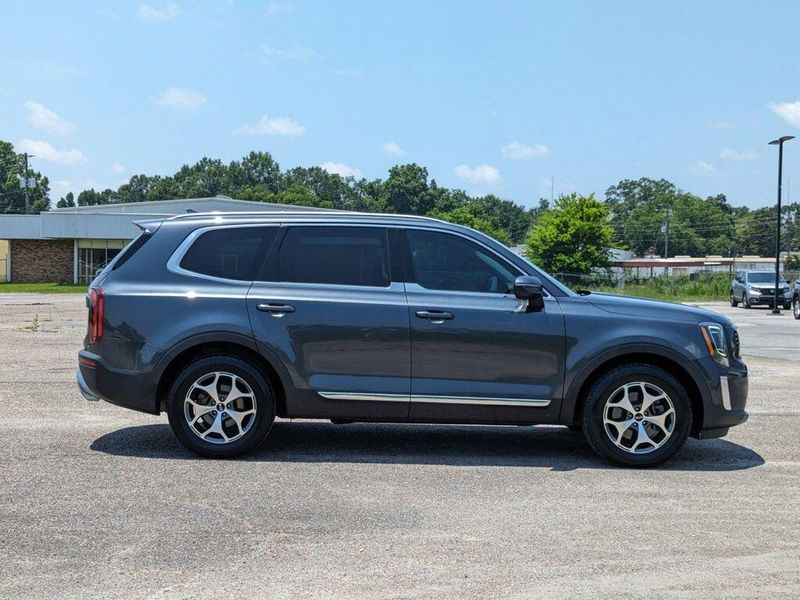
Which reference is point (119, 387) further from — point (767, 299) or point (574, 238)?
point (574, 238)

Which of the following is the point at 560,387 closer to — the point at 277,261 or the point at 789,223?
the point at 277,261

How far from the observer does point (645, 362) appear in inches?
269

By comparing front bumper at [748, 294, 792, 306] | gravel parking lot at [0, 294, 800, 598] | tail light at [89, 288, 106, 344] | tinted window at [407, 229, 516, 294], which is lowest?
gravel parking lot at [0, 294, 800, 598]

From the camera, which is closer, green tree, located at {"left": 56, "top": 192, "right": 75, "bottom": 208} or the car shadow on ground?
the car shadow on ground

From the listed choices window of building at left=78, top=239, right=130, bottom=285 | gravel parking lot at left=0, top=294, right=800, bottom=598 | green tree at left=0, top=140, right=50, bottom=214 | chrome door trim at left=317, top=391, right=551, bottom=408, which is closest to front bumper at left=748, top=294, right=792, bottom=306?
gravel parking lot at left=0, top=294, right=800, bottom=598

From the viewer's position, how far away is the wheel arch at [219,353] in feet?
21.9

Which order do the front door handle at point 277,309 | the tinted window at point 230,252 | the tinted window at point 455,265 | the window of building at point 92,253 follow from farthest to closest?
the window of building at point 92,253 < the tinted window at point 230,252 < the tinted window at point 455,265 < the front door handle at point 277,309

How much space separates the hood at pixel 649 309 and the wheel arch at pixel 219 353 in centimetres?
238

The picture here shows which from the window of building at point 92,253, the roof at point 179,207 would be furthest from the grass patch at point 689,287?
the window of building at point 92,253

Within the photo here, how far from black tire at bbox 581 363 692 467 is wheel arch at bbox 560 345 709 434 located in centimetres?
9

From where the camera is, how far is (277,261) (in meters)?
6.93

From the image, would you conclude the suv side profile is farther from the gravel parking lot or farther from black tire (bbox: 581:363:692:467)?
black tire (bbox: 581:363:692:467)

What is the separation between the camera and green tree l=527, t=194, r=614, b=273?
Result: 6197cm

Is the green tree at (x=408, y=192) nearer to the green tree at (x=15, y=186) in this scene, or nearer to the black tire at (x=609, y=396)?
the green tree at (x=15, y=186)
